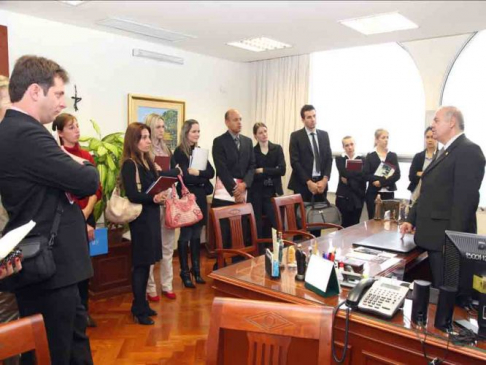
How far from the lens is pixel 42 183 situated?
149 centimetres

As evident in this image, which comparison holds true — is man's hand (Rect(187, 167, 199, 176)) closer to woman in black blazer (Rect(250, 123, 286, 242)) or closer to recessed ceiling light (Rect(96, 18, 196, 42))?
woman in black blazer (Rect(250, 123, 286, 242))

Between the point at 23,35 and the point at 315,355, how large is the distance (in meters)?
3.89

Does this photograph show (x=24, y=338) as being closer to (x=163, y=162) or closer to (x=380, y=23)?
(x=163, y=162)

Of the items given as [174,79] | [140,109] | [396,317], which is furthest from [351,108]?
[396,317]

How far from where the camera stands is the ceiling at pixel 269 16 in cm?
353

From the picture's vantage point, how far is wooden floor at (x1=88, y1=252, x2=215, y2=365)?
8.77 ft

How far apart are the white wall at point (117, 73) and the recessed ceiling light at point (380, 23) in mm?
2184

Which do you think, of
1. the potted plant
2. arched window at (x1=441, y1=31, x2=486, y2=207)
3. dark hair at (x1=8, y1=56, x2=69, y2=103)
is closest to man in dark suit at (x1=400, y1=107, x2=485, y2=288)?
dark hair at (x1=8, y1=56, x2=69, y2=103)

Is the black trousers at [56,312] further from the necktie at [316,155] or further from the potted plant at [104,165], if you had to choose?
the necktie at [316,155]

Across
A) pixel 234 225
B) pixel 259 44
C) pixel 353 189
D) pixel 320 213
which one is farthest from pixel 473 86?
pixel 234 225

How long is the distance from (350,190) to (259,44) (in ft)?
6.93

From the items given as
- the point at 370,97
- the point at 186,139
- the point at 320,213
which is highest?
the point at 370,97

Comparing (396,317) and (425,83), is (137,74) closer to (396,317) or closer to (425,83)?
(425,83)

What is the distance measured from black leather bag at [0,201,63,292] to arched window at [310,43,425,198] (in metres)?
4.53
